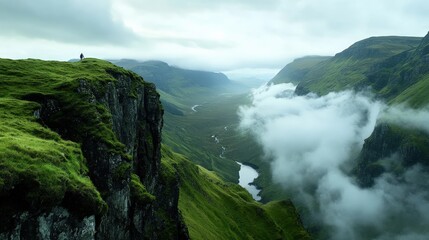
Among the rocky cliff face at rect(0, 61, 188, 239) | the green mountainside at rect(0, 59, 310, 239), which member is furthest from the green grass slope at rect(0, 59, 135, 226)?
the rocky cliff face at rect(0, 61, 188, 239)

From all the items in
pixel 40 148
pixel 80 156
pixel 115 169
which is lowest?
pixel 115 169

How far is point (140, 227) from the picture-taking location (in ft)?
205

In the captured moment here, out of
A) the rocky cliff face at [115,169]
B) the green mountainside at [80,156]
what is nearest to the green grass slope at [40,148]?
the green mountainside at [80,156]

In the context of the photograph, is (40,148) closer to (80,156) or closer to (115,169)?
(80,156)

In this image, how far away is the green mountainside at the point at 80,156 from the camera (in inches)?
1221

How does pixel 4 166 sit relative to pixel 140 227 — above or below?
above

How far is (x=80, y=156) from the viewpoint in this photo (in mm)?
42156

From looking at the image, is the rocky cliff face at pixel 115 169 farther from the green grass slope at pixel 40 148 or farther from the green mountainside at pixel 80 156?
the green grass slope at pixel 40 148

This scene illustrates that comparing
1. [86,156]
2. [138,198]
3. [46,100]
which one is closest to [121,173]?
[86,156]

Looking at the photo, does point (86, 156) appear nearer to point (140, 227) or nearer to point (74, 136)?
point (74, 136)

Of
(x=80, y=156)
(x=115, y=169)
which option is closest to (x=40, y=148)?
(x=80, y=156)

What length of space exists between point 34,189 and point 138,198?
30.1 metres

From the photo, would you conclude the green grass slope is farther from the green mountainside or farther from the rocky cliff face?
the rocky cliff face

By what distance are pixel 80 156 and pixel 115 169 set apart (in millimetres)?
6330
